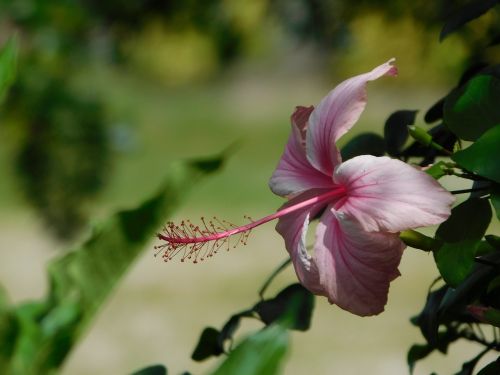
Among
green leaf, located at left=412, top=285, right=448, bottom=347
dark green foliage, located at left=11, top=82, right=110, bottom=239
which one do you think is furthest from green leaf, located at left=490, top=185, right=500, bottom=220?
dark green foliage, located at left=11, top=82, right=110, bottom=239

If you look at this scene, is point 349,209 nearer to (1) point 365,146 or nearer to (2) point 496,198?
(2) point 496,198

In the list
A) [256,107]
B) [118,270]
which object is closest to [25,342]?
[118,270]

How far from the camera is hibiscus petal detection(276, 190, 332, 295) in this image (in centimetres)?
54

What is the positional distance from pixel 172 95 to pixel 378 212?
10498mm

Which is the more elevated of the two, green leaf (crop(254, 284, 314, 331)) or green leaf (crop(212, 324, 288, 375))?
green leaf (crop(254, 284, 314, 331))

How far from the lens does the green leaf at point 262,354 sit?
0.34m

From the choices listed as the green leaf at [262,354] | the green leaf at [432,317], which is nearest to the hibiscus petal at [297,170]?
the green leaf at [432,317]

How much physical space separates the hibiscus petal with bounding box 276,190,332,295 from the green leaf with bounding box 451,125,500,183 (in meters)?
0.08

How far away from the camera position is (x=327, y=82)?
1006 centimetres

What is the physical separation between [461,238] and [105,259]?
190 millimetres

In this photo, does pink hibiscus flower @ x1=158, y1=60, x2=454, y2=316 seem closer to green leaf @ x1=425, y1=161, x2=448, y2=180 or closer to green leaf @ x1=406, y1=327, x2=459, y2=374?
green leaf @ x1=425, y1=161, x2=448, y2=180

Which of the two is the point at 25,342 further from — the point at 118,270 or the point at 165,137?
the point at 165,137

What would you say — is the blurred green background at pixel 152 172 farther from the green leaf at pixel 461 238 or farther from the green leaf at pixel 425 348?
the green leaf at pixel 425 348

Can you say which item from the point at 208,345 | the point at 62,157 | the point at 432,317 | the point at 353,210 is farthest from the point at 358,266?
the point at 62,157
